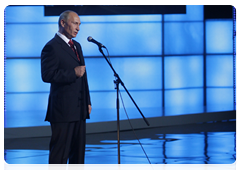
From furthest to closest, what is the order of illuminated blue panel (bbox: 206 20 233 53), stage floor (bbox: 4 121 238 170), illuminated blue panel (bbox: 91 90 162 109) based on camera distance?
1. illuminated blue panel (bbox: 206 20 233 53)
2. illuminated blue panel (bbox: 91 90 162 109)
3. stage floor (bbox: 4 121 238 170)

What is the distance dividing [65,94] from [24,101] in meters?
7.71

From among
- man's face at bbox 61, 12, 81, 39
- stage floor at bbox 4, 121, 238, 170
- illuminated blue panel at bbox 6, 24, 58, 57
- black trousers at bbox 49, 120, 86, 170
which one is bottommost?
stage floor at bbox 4, 121, 238, 170

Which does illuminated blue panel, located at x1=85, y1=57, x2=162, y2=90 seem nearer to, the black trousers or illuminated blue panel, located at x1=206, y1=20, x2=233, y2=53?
illuminated blue panel, located at x1=206, y1=20, x2=233, y2=53

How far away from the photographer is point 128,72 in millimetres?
10414

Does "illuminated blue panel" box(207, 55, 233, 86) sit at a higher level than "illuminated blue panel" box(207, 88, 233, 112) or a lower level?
higher

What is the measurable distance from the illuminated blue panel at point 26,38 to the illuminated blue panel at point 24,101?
112 centimetres

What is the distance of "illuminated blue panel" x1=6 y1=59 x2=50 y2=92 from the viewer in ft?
32.5

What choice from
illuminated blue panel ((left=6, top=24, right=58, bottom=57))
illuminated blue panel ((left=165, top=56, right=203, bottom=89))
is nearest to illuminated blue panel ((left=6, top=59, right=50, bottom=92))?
illuminated blue panel ((left=6, top=24, right=58, bottom=57))

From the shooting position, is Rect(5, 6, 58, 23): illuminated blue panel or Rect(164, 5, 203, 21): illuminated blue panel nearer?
Rect(5, 6, 58, 23): illuminated blue panel

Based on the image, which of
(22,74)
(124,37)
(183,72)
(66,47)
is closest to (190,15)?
(183,72)

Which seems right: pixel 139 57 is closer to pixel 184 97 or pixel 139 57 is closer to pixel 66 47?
pixel 184 97

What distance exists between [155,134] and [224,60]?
5.79 metres

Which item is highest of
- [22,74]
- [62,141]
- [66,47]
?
[22,74]

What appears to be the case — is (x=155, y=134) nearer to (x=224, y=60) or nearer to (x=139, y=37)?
(x=139, y=37)
